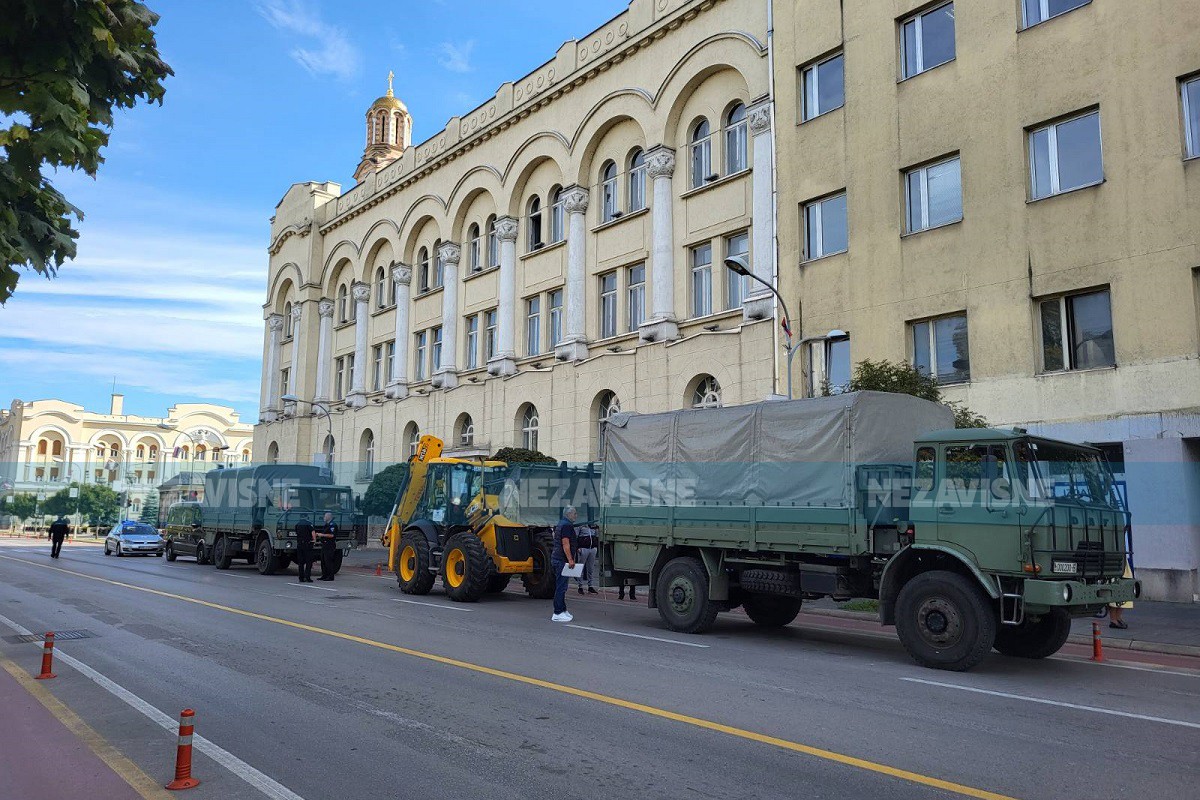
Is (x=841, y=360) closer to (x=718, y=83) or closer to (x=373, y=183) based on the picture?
(x=718, y=83)

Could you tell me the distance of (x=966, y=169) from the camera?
66.4 ft

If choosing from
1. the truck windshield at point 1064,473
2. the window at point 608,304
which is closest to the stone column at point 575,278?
the window at point 608,304

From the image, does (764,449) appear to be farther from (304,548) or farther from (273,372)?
(273,372)

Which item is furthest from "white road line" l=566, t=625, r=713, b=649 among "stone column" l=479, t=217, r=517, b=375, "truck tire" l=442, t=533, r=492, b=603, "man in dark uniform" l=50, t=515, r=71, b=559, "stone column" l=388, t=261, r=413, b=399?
"stone column" l=388, t=261, r=413, b=399

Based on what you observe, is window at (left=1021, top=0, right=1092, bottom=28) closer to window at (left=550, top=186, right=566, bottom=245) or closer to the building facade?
the building facade

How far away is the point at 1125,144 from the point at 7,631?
21.2 metres

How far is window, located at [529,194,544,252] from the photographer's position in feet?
113

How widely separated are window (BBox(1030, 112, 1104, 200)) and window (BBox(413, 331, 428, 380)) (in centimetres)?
2775

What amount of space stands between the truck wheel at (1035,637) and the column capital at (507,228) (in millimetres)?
26902

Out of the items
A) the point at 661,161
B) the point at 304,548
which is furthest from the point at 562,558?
the point at 661,161

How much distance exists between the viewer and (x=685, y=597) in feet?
42.5

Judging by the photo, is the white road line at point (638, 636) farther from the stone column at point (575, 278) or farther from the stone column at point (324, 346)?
the stone column at point (324, 346)

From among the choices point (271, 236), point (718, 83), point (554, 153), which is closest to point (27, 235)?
point (718, 83)

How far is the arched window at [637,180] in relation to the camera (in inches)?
1175
